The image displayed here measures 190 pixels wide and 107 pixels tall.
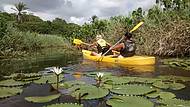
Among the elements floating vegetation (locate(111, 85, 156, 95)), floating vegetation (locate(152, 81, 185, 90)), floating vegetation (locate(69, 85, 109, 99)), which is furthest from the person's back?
floating vegetation (locate(69, 85, 109, 99))

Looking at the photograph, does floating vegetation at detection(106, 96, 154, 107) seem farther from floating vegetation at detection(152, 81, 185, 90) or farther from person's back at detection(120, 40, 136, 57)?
person's back at detection(120, 40, 136, 57)

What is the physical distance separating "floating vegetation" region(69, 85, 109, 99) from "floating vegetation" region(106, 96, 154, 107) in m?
0.43

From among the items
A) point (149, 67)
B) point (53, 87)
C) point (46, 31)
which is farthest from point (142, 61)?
point (46, 31)

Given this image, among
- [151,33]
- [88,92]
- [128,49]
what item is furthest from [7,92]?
[151,33]

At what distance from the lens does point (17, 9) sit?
66125mm

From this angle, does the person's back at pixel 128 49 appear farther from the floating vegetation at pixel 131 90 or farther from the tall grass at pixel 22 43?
the tall grass at pixel 22 43

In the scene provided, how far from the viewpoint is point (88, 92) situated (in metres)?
5.95

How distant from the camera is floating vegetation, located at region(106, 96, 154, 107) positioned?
16.6ft

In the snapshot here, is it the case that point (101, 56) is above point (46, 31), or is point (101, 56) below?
below

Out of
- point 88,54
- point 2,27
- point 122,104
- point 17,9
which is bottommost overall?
point 122,104

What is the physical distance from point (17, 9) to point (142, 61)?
2300 inches

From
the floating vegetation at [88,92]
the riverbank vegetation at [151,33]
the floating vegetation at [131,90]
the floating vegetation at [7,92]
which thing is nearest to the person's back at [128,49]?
the riverbank vegetation at [151,33]

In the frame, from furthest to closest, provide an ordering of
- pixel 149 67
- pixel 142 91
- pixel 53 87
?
pixel 149 67 → pixel 53 87 → pixel 142 91

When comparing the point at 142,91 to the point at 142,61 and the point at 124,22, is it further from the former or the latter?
the point at 124,22
